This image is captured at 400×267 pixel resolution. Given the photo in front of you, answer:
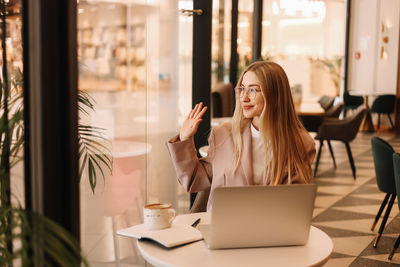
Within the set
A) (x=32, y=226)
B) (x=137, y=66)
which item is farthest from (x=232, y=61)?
(x=32, y=226)

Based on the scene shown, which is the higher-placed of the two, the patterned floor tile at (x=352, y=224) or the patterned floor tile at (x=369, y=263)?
the patterned floor tile at (x=369, y=263)

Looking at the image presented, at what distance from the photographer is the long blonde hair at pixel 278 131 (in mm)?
2344

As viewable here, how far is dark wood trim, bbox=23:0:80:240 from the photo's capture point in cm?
143

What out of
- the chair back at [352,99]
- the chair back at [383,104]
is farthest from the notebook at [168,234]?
the chair back at [352,99]

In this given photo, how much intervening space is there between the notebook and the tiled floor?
7.79 ft

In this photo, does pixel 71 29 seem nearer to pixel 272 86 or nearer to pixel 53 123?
pixel 53 123

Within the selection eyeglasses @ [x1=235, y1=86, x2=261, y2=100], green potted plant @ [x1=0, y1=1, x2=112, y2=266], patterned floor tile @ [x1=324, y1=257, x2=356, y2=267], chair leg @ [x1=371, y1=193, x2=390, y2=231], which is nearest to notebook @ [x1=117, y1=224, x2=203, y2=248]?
green potted plant @ [x1=0, y1=1, x2=112, y2=266]

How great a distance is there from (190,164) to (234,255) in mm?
721

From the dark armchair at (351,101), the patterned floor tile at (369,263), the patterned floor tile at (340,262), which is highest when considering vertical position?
the dark armchair at (351,101)

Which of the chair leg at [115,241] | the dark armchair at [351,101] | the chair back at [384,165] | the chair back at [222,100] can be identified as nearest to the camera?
the chair leg at [115,241]

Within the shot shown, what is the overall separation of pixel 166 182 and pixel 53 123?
8.53 ft

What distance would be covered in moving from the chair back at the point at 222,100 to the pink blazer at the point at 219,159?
3363 millimetres

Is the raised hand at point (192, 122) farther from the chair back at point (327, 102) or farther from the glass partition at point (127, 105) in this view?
the chair back at point (327, 102)

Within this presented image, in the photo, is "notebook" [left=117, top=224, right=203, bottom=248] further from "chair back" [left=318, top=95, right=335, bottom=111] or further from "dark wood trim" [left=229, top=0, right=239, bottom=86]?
"chair back" [left=318, top=95, right=335, bottom=111]
